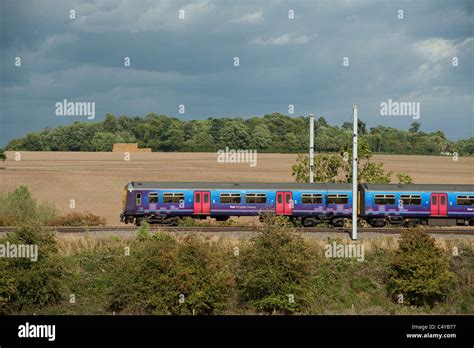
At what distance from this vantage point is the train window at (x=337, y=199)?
129ft

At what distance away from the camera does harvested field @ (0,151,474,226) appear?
7944cm

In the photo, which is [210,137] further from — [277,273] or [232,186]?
[277,273]

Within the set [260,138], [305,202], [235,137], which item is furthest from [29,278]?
[260,138]

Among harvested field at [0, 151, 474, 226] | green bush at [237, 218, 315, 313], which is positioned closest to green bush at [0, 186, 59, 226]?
harvested field at [0, 151, 474, 226]

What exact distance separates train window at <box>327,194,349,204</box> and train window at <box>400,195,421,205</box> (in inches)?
128

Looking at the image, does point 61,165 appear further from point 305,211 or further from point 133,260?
point 133,260

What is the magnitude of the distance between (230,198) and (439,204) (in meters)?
12.4

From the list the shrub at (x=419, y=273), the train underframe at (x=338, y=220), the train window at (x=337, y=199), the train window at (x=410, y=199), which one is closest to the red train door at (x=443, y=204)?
the train underframe at (x=338, y=220)

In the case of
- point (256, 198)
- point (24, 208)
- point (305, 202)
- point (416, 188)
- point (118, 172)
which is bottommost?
point (24, 208)

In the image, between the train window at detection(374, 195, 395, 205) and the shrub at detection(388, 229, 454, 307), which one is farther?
the train window at detection(374, 195, 395, 205)

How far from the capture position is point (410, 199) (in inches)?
1533

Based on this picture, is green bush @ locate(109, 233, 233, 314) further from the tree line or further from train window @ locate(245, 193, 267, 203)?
the tree line

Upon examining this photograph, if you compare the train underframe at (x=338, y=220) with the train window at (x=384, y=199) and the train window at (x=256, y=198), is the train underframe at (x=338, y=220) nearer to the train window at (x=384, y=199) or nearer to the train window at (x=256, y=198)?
the train window at (x=384, y=199)
